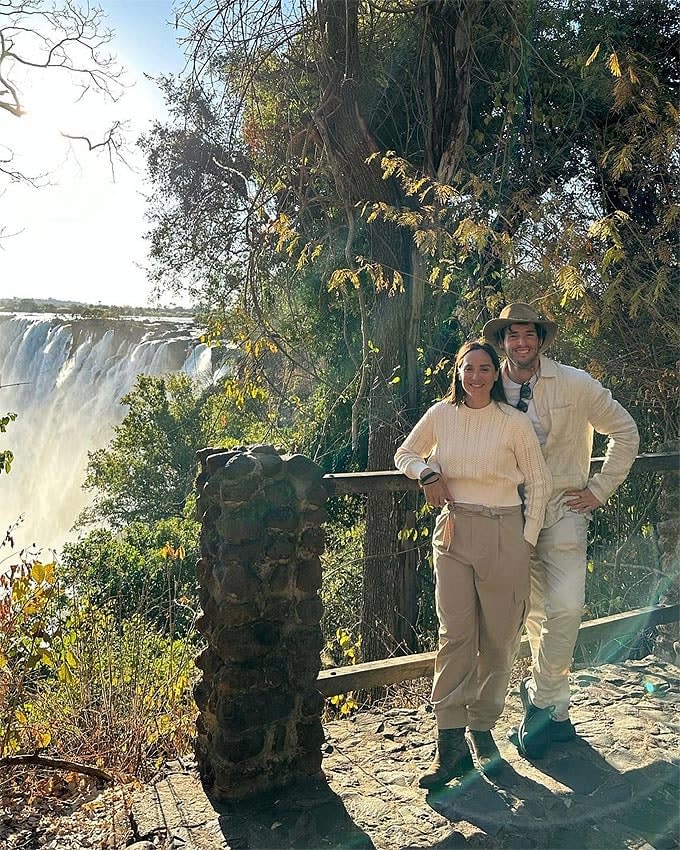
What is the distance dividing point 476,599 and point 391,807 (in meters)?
0.85

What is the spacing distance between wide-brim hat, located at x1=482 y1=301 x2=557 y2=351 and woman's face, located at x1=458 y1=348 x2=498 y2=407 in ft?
0.94

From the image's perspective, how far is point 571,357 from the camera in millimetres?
6254

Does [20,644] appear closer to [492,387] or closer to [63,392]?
[492,387]

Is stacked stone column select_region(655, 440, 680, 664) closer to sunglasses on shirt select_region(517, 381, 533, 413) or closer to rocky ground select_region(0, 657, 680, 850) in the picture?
rocky ground select_region(0, 657, 680, 850)

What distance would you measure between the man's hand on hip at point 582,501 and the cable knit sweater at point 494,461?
0.24 metres

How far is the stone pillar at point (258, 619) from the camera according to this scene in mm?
3018

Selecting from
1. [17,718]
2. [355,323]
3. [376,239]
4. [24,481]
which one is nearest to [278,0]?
[376,239]

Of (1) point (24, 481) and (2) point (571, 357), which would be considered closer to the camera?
(2) point (571, 357)

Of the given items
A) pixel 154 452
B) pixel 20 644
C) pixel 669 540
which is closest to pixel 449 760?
pixel 20 644

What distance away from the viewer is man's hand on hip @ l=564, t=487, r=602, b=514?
3109 mm

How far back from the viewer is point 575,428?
315cm

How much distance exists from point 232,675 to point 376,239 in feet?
14.6

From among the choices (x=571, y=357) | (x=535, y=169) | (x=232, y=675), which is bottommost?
(x=232, y=675)

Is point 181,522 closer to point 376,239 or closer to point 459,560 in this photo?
point 376,239
